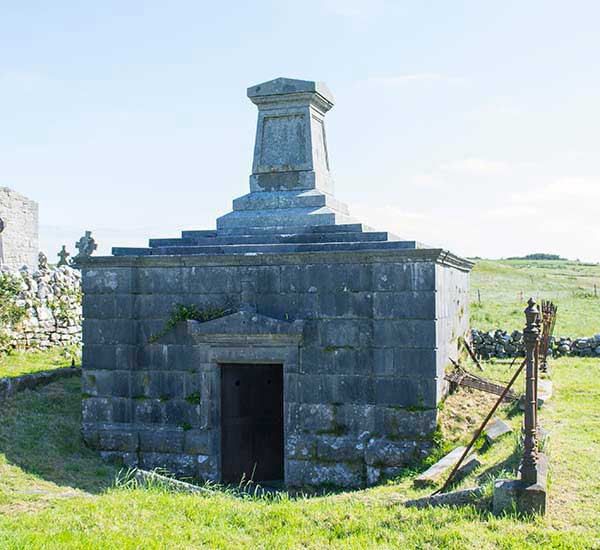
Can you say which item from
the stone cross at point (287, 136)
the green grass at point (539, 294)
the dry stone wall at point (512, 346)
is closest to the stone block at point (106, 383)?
the stone cross at point (287, 136)

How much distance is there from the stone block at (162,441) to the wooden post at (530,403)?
536 cm

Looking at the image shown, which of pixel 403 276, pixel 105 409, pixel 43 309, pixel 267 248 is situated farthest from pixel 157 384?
pixel 43 309

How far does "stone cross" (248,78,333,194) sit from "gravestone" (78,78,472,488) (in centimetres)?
2

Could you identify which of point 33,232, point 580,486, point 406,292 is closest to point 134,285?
point 406,292

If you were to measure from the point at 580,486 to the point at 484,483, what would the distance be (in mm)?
941

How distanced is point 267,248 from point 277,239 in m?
0.29

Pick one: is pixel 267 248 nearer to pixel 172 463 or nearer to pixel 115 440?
pixel 172 463

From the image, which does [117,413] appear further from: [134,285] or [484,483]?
[484,483]

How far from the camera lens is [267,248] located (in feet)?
34.5

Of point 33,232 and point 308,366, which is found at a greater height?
point 33,232

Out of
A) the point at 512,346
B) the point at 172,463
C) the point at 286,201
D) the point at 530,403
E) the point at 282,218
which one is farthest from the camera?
the point at 512,346

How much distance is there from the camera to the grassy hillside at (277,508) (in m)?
6.52

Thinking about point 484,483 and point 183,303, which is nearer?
point 484,483

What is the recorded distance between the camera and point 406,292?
9852 millimetres
